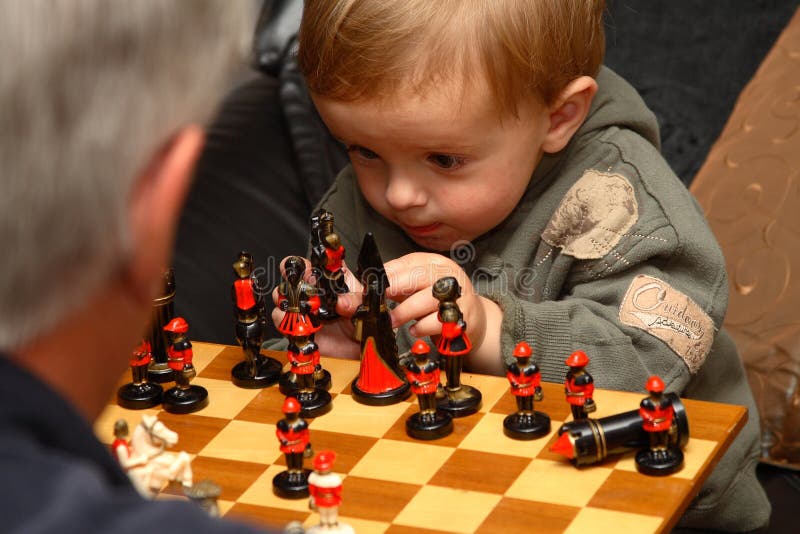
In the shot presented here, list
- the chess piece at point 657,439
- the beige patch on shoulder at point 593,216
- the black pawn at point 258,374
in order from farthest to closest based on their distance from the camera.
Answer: the beige patch on shoulder at point 593,216
the black pawn at point 258,374
the chess piece at point 657,439

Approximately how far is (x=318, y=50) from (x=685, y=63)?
101cm

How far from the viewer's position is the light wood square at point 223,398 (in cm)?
127

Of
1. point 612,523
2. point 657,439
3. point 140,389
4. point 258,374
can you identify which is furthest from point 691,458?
point 140,389

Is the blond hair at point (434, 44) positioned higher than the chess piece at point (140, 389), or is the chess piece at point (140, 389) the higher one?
the blond hair at point (434, 44)

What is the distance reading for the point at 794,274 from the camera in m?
1.93

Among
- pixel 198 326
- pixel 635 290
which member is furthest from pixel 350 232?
pixel 635 290

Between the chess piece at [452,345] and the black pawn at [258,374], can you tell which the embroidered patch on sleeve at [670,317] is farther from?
the black pawn at [258,374]

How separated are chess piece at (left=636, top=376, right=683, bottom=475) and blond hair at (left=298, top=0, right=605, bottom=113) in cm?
56

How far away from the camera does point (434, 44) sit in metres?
1.49

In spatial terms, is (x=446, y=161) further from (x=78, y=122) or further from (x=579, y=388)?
(x=78, y=122)

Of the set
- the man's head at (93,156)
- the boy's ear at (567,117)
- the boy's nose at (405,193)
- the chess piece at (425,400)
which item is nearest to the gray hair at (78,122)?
the man's head at (93,156)

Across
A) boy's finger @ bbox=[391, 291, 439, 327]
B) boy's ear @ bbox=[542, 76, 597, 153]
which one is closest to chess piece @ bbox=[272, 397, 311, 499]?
boy's finger @ bbox=[391, 291, 439, 327]

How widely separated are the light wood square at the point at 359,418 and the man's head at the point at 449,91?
409 mm

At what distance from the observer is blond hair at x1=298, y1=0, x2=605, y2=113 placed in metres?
1.49
